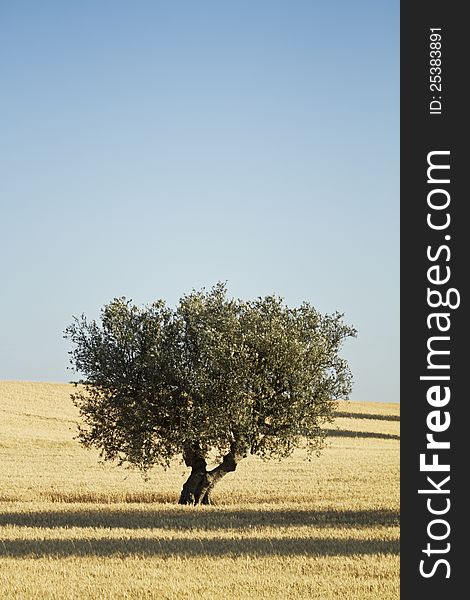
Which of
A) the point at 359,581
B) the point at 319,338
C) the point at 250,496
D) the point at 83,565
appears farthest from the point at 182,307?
the point at 359,581

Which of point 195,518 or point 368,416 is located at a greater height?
point 368,416

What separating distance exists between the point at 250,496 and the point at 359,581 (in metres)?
21.1

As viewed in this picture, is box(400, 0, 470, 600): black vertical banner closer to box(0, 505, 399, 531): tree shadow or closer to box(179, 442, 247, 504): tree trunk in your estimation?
box(0, 505, 399, 531): tree shadow

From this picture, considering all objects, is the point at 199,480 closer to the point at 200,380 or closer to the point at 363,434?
the point at 200,380

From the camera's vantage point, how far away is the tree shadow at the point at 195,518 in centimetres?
2762

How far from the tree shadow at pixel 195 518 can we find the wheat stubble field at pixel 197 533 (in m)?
0.06

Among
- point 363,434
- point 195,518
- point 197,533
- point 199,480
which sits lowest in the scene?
point 197,533

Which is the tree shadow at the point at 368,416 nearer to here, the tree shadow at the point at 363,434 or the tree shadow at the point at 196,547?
the tree shadow at the point at 363,434

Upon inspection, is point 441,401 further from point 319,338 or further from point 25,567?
point 319,338

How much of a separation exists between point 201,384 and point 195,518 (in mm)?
5390

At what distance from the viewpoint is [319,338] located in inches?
1391

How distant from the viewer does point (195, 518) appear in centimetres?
2911

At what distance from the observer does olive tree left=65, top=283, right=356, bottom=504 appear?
32.9 meters

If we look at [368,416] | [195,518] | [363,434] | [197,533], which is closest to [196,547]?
[197,533]
